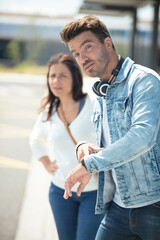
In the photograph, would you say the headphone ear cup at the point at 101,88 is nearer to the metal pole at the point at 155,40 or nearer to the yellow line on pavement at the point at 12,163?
the yellow line on pavement at the point at 12,163

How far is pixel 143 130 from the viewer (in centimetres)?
141

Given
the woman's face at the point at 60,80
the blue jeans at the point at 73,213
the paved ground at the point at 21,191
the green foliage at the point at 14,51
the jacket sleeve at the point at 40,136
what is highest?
the green foliage at the point at 14,51

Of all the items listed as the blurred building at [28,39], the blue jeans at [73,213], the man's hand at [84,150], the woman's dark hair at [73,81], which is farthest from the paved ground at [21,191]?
the blurred building at [28,39]

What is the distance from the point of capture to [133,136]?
1410 mm

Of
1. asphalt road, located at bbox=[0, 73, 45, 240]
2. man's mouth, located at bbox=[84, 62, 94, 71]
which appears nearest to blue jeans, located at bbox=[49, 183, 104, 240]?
man's mouth, located at bbox=[84, 62, 94, 71]

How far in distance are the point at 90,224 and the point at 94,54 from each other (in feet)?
4.14

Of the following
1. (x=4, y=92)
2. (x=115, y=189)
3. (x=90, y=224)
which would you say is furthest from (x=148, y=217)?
(x=4, y=92)

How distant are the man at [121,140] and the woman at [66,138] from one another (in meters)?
0.55

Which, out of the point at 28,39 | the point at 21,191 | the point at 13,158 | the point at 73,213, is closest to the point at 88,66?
the point at 73,213

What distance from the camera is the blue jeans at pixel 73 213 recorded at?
2.34 metres

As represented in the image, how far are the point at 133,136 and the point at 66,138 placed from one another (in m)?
1.23

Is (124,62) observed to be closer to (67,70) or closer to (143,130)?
(143,130)

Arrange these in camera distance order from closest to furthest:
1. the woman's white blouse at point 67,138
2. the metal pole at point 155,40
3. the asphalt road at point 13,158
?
the woman's white blouse at point 67,138 → the asphalt road at point 13,158 → the metal pole at point 155,40

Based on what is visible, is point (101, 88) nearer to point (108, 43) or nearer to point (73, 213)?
point (108, 43)
